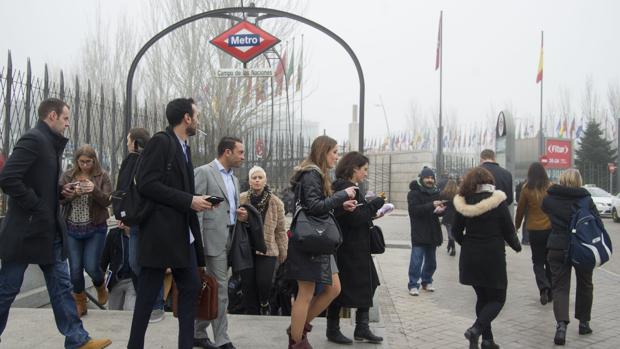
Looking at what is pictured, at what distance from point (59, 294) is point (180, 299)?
3.33ft

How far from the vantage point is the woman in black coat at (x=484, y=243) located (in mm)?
4922

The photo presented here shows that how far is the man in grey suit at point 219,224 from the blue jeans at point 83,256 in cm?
155

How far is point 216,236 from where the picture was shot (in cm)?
445

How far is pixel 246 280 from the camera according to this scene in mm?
6090

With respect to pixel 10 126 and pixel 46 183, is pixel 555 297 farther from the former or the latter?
pixel 10 126

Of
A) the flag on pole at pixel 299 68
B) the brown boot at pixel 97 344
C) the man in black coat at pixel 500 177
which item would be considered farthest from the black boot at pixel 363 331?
the flag on pole at pixel 299 68

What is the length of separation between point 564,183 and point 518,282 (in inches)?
127

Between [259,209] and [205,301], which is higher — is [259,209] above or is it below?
above

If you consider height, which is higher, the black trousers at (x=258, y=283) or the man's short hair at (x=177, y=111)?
the man's short hair at (x=177, y=111)

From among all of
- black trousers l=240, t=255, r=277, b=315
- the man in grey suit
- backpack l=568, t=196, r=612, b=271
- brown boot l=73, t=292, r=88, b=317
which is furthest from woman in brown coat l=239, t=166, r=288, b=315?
backpack l=568, t=196, r=612, b=271

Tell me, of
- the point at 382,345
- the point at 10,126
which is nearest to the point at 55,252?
the point at 382,345

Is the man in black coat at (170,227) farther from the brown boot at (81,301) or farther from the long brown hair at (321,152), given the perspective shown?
the brown boot at (81,301)

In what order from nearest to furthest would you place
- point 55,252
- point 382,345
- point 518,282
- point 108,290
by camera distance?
point 55,252 → point 382,345 → point 108,290 → point 518,282

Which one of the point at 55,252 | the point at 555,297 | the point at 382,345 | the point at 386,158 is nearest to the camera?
the point at 55,252
